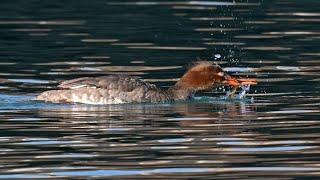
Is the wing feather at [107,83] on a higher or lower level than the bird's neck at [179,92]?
higher

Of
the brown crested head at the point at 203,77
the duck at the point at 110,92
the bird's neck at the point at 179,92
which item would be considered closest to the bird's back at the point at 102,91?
the duck at the point at 110,92

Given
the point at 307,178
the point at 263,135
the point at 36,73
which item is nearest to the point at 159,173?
the point at 307,178

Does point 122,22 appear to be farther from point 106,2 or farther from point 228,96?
point 228,96

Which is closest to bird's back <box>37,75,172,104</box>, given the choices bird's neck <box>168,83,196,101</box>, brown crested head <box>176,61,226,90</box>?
bird's neck <box>168,83,196,101</box>

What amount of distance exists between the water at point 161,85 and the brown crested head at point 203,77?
0.81ft

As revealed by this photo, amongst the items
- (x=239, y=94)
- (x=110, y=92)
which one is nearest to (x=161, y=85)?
(x=239, y=94)

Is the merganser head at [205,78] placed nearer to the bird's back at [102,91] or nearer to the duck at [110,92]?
the duck at [110,92]

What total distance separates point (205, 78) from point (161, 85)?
4.21 ft

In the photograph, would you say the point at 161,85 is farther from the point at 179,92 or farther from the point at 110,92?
the point at 110,92

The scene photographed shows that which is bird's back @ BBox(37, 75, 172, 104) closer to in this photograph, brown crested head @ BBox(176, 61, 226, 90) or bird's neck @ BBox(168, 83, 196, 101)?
bird's neck @ BBox(168, 83, 196, 101)

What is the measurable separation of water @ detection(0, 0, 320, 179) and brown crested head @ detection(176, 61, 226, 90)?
0.81ft

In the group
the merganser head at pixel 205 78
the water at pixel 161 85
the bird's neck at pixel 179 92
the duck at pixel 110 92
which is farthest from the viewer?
the merganser head at pixel 205 78

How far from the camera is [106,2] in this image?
33188 millimetres

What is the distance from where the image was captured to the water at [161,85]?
43.5 ft
